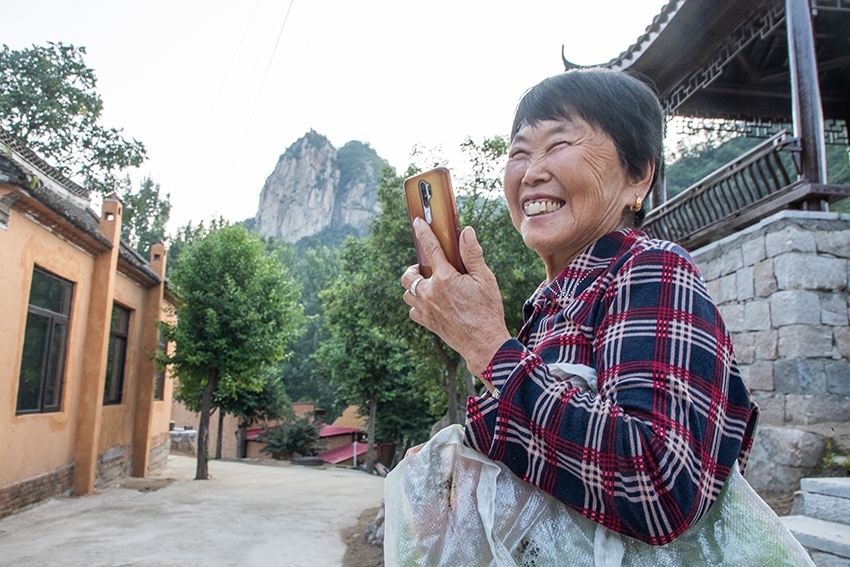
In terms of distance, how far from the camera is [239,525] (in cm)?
820

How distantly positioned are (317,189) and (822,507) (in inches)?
3707

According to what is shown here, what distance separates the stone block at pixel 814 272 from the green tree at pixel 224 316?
34.9ft

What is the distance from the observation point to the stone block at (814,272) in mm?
5258

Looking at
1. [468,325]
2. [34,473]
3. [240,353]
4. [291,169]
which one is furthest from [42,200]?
[291,169]

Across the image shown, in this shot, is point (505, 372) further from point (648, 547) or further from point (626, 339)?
point (648, 547)

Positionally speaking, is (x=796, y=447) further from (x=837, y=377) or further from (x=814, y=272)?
(x=814, y=272)

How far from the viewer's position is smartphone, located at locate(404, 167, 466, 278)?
112 cm

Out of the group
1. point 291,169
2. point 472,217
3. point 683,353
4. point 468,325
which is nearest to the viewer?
point 683,353

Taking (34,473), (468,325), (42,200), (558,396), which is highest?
(42,200)

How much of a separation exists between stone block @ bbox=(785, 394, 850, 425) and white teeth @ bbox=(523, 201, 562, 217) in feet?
16.3

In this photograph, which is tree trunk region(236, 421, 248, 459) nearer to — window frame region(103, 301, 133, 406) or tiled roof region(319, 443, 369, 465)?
tiled roof region(319, 443, 369, 465)

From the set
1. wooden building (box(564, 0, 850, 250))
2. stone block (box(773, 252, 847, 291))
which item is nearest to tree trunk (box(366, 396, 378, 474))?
wooden building (box(564, 0, 850, 250))

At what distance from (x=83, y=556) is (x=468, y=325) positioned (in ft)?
22.1

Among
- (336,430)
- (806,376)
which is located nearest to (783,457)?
(806,376)
